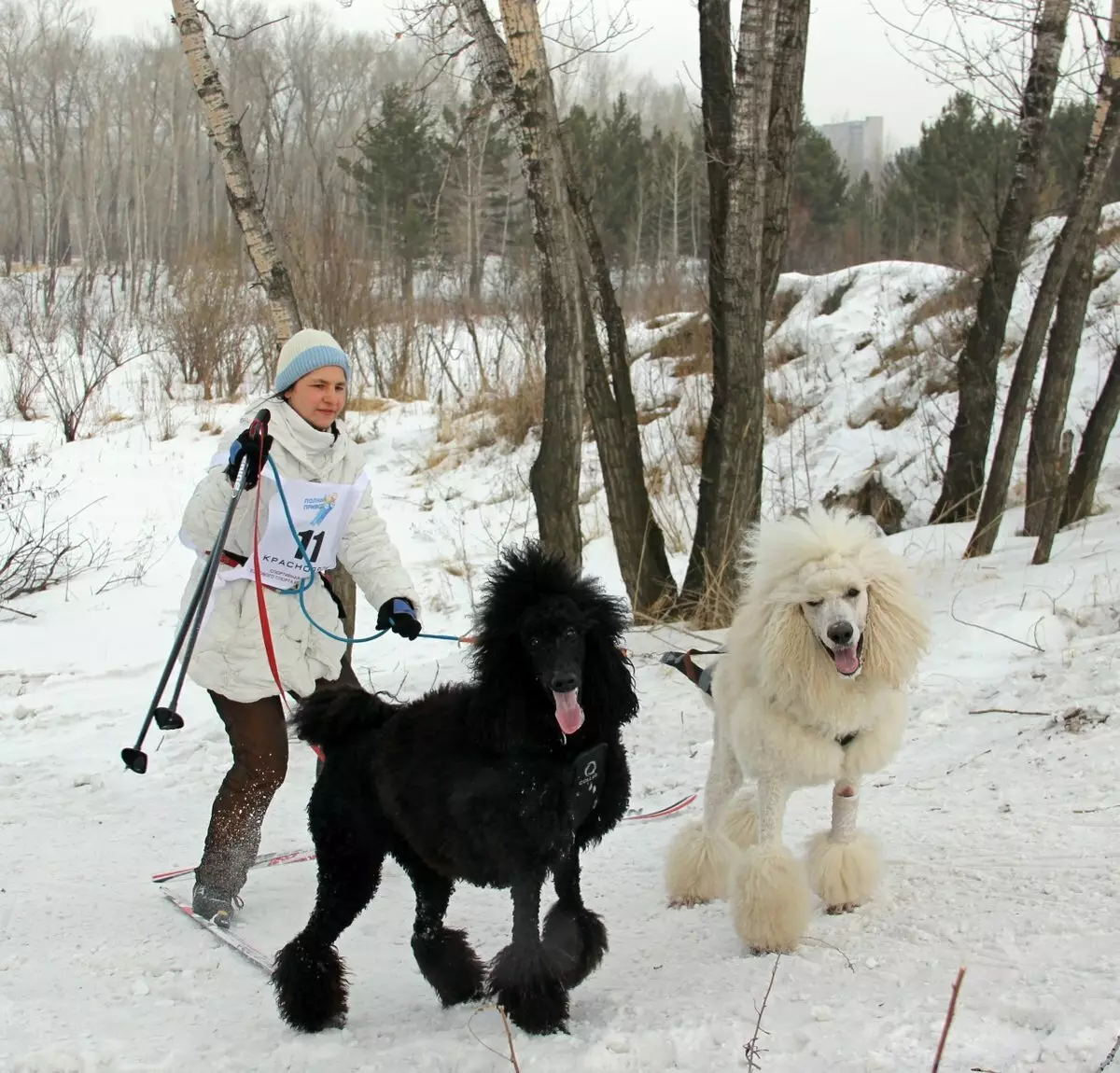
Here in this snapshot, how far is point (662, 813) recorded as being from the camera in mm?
4941

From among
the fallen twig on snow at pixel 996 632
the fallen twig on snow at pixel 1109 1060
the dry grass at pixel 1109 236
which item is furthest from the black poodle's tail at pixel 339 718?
the dry grass at pixel 1109 236

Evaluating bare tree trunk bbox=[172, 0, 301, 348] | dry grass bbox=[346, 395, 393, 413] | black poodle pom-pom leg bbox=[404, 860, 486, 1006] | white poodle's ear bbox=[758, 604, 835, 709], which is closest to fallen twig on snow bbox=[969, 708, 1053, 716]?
white poodle's ear bbox=[758, 604, 835, 709]

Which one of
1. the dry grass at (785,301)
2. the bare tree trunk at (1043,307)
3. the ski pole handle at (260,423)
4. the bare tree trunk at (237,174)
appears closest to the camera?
the ski pole handle at (260,423)

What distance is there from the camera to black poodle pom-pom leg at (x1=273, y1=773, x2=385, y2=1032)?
10.1 ft

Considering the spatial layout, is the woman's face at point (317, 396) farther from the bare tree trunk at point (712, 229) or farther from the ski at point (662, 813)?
the bare tree trunk at point (712, 229)

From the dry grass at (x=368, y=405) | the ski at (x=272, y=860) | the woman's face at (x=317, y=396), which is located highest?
the woman's face at (x=317, y=396)

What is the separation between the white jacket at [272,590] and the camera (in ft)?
12.5

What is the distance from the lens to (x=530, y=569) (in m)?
2.92

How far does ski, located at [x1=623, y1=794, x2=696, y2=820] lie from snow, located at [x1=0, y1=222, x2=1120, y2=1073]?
9 cm

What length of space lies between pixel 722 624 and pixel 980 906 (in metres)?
4.12

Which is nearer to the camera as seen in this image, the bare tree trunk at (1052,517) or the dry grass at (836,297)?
the bare tree trunk at (1052,517)

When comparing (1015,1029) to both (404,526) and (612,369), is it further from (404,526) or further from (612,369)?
(404,526)

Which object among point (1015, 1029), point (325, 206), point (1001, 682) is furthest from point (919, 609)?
point (325, 206)

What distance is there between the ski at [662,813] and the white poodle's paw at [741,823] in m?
0.81
